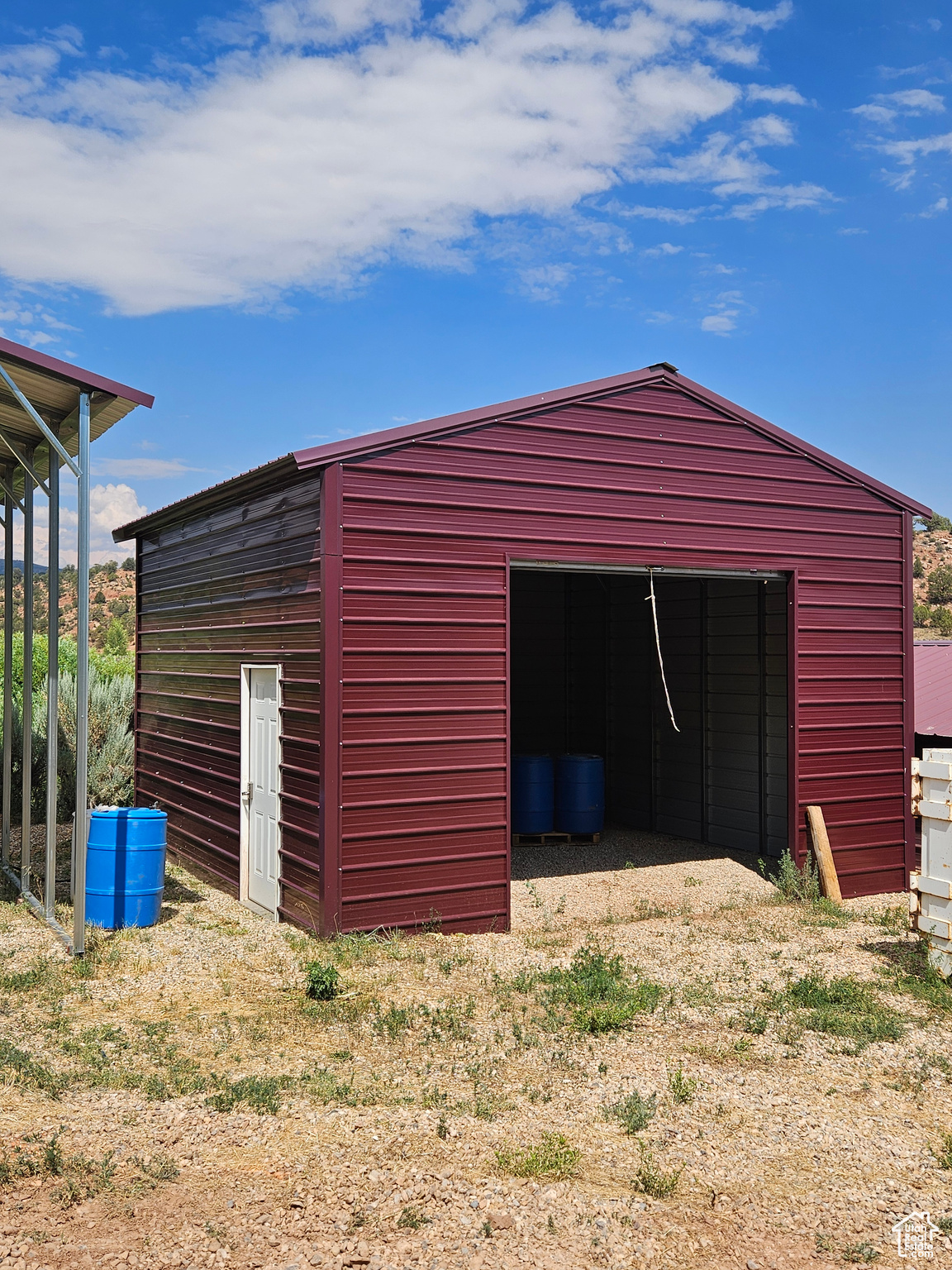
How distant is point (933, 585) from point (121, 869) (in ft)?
146

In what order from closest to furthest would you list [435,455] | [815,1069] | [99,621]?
1. [815,1069]
2. [435,455]
3. [99,621]

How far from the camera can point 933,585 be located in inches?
1818

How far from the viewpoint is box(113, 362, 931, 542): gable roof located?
27.3ft

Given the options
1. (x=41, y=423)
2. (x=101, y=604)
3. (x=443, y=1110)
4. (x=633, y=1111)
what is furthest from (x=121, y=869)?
(x=101, y=604)

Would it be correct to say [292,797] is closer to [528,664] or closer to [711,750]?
[711,750]

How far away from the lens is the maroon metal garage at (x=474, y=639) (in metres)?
8.43

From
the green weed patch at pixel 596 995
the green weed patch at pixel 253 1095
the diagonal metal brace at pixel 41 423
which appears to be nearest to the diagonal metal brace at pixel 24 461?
the diagonal metal brace at pixel 41 423

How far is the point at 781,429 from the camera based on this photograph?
1061 cm

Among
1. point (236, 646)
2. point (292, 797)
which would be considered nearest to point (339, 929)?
point (292, 797)

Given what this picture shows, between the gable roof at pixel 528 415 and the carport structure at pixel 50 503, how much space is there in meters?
1.33

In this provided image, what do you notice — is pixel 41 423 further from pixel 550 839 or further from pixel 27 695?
pixel 550 839

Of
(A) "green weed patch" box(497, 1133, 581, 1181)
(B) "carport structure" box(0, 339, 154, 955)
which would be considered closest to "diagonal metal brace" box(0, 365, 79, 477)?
(B) "carport structure" box(0, 339, 154, 955)

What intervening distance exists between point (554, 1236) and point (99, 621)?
47646 millimetres

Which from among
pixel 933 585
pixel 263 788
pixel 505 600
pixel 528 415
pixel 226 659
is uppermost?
pixel 933 585
